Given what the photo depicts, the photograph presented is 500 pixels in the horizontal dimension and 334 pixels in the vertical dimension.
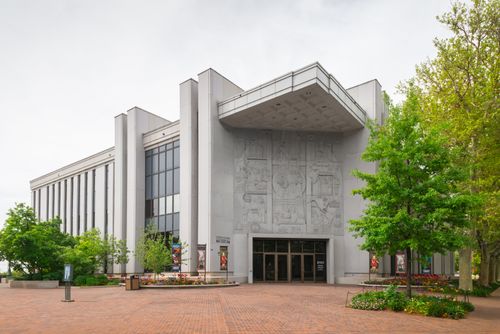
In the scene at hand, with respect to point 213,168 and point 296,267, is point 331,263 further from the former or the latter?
point 213,168

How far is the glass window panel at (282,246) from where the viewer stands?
133ft

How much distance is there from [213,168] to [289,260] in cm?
1008

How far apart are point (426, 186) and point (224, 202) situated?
2117cm

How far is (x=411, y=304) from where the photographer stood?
18266 millimetres

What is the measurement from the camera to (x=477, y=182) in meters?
23.8

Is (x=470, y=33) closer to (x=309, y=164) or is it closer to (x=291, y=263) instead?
(x=309, y=164)

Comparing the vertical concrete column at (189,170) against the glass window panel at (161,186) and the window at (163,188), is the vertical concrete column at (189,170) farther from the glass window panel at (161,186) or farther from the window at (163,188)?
the glass window panel at (161,186)

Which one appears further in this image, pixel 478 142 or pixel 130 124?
pixel 130 124

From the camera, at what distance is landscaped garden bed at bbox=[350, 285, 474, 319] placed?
1719 cm

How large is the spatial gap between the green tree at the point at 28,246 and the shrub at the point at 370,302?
90.2ft

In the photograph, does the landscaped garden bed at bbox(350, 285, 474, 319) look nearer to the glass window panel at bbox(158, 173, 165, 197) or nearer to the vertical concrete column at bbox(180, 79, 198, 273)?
the vertical concrete column at bbox(180, 79, 198, 273)

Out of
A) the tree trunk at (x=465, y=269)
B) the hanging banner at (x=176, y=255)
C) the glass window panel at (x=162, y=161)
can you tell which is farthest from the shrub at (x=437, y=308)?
the glass window panel at (x=162, y=161)

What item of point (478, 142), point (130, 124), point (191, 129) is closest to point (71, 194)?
point (130, 124)

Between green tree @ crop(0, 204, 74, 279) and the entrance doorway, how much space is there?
16.2m
